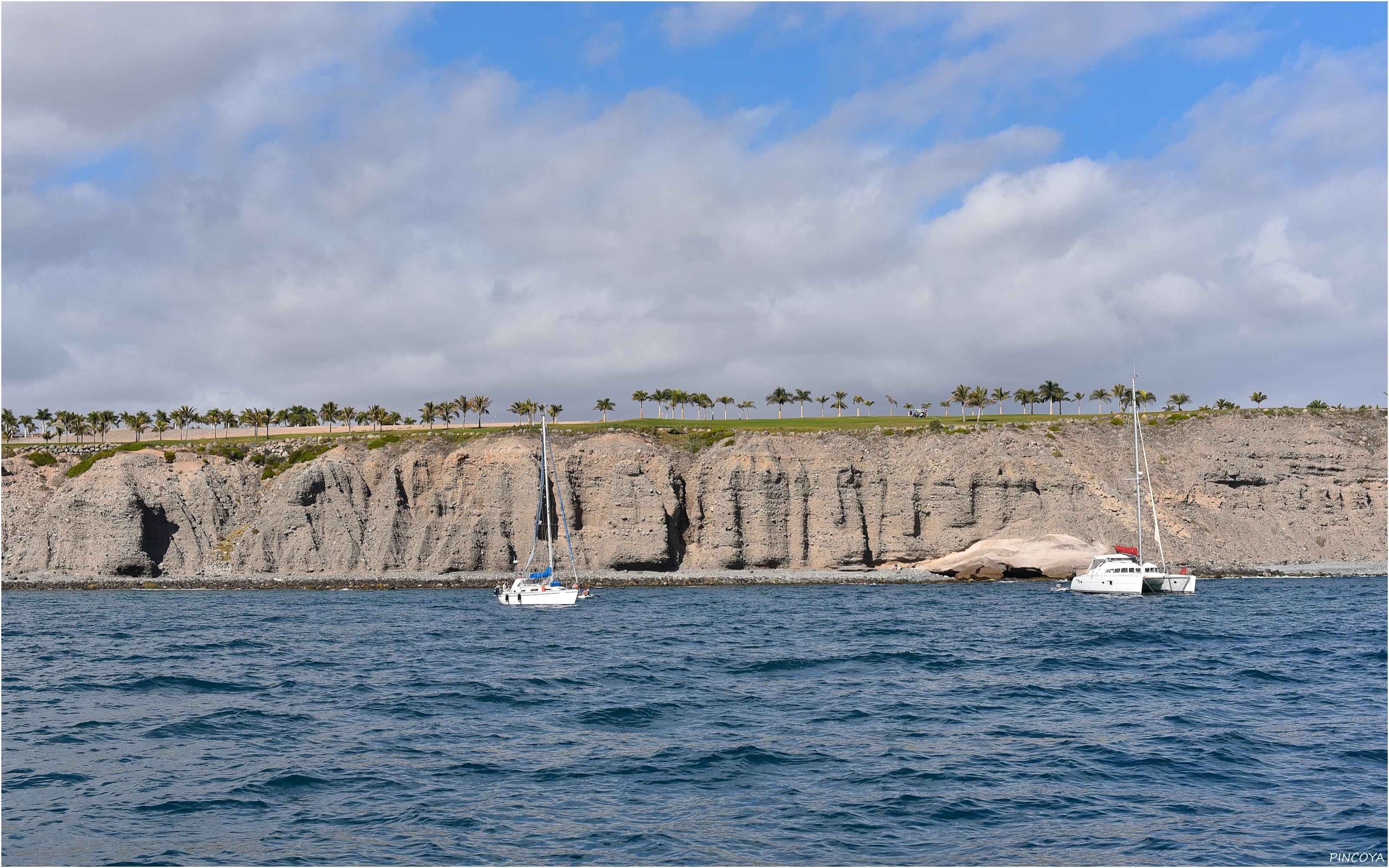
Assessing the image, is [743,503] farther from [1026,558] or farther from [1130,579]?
[1130,579]

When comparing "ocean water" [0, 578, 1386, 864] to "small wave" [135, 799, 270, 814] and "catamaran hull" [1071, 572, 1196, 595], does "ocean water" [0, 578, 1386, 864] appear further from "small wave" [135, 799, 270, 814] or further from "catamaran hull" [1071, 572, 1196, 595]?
"catamaran hull" [1071, 572, 1196, 595]

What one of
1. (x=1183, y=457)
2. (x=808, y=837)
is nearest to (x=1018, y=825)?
(x=808, y=837)

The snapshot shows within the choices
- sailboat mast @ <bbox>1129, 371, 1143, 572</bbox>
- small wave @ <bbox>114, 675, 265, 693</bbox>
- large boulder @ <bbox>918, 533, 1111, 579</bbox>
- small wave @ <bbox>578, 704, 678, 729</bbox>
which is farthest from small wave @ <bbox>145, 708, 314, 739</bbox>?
large boulder @ <bbox>918, 533, 1111, 579</bbox>

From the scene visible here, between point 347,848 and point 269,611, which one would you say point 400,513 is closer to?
point 269,611

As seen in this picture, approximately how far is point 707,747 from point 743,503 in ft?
239

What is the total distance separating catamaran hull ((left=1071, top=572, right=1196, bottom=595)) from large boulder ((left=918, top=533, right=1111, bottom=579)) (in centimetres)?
1920

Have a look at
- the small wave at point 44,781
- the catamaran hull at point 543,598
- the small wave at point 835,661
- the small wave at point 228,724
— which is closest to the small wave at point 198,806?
the small wave at point 44,781

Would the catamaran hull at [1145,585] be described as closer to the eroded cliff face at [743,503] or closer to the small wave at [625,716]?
the eroded cliff face at [743,503]

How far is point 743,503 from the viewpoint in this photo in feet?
311

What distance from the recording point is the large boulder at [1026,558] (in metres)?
87.9

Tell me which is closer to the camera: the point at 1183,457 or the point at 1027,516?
the point at 1027,516

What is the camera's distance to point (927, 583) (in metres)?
85.9

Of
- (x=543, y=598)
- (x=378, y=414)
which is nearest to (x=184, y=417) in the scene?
(x=378, y=414)

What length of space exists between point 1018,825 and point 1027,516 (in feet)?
261
